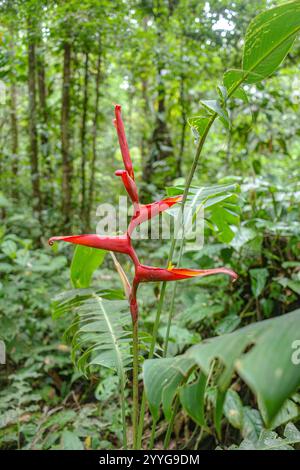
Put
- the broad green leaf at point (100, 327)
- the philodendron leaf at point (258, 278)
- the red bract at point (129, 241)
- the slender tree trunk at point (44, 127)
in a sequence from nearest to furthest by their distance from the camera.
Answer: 1. the red bract at point (129, 241)
2. the broad green leaf at point (100, 327)
3. the philodendron leaf at point (258, 278)
4. the slender tree trunk at point (44, 127)

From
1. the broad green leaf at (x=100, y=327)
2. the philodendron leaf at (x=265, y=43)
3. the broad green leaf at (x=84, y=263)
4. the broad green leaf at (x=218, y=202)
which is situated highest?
the philodendron leaf at (x=265, y=43)

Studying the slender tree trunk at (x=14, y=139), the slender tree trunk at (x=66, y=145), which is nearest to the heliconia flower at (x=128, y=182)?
the slender tree trunk at (x=66, y=145)

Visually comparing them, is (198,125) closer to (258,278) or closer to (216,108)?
(216,108)

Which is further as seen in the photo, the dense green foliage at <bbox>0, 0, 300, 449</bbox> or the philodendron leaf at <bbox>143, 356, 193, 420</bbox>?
the dense green foliage at <bbox>0, 0, 300, 449</bbox>

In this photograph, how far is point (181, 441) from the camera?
4.42ft

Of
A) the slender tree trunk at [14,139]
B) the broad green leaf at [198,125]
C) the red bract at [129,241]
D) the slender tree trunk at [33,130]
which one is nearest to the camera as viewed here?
the red bract at [129,241]

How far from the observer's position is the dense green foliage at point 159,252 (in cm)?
64

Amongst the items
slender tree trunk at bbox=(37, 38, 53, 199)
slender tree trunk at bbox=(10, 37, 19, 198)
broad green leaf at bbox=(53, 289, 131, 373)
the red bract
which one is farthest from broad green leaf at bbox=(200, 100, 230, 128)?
slender tree trunk at bbox=(10, 37, 19, 198)

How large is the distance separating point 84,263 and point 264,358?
28.5 inches

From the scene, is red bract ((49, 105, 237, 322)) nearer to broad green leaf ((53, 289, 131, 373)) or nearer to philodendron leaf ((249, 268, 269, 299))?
broad green leaf ((53, 289, 131, 373))

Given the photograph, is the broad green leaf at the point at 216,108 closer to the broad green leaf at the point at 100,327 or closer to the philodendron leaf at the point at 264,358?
the philodendron leaf at the point at 264,358

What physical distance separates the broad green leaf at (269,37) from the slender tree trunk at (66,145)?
201cm

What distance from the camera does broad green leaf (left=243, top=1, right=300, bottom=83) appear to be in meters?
0.64

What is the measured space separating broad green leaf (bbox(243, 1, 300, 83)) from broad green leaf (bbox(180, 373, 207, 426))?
50 centimetres
